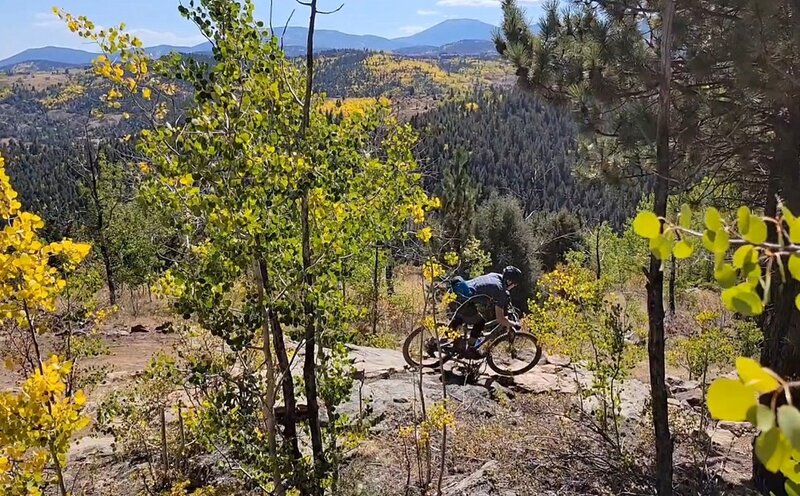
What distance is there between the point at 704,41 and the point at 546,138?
266 ft

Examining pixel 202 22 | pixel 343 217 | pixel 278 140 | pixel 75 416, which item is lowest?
pixel 75 416

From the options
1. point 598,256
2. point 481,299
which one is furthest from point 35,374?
point 598,256

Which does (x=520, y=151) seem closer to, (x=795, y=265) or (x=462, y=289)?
(x=462, y=289)

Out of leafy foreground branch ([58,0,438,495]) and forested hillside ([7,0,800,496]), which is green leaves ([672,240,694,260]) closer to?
forested hillside ([7,0,800,496])

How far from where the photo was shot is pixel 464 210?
20.1 metres

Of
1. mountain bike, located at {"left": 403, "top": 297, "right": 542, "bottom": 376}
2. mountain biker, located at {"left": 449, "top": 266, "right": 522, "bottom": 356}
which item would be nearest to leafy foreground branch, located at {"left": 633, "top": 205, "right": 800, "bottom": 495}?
mountain biker, located at {"left": 449, "top": 266, "right": 522, "bottom": 356}

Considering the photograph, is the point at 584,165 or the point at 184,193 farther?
the point at 584,165

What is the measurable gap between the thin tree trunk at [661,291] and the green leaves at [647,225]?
3744mm

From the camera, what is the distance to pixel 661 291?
180 inches

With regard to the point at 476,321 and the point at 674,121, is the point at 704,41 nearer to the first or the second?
the point at 674,121

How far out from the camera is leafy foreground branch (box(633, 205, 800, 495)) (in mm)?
529

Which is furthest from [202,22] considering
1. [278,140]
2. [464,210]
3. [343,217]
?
[464,210]

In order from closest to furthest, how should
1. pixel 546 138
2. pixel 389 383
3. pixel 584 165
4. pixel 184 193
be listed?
pixel 184 193
pixel 584 165
pixel 389 383
pixel 546 138

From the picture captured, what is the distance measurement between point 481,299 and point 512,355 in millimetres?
2399
